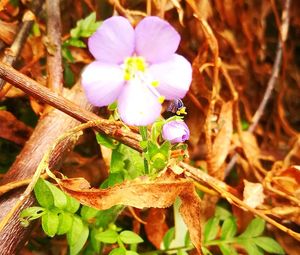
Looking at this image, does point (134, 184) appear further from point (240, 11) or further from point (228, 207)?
point (240, 11)

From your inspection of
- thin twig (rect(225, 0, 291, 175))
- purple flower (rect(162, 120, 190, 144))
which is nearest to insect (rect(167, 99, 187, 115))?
purple flower (rect(162, 120, 190, 144))

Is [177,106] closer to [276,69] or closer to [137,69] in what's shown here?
[137,69]

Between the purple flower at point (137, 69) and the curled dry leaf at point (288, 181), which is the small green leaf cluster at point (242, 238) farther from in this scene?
the purple flower at point (137, 69)

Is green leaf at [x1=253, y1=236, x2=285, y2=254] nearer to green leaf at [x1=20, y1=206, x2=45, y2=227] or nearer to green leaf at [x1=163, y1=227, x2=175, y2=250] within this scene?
green leaf at [x1=163, y1=227, x2=175, y2=250]

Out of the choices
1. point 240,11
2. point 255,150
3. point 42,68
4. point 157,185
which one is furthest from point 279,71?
point 157,185

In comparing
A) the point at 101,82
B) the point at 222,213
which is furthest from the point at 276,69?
the point at 101,82
